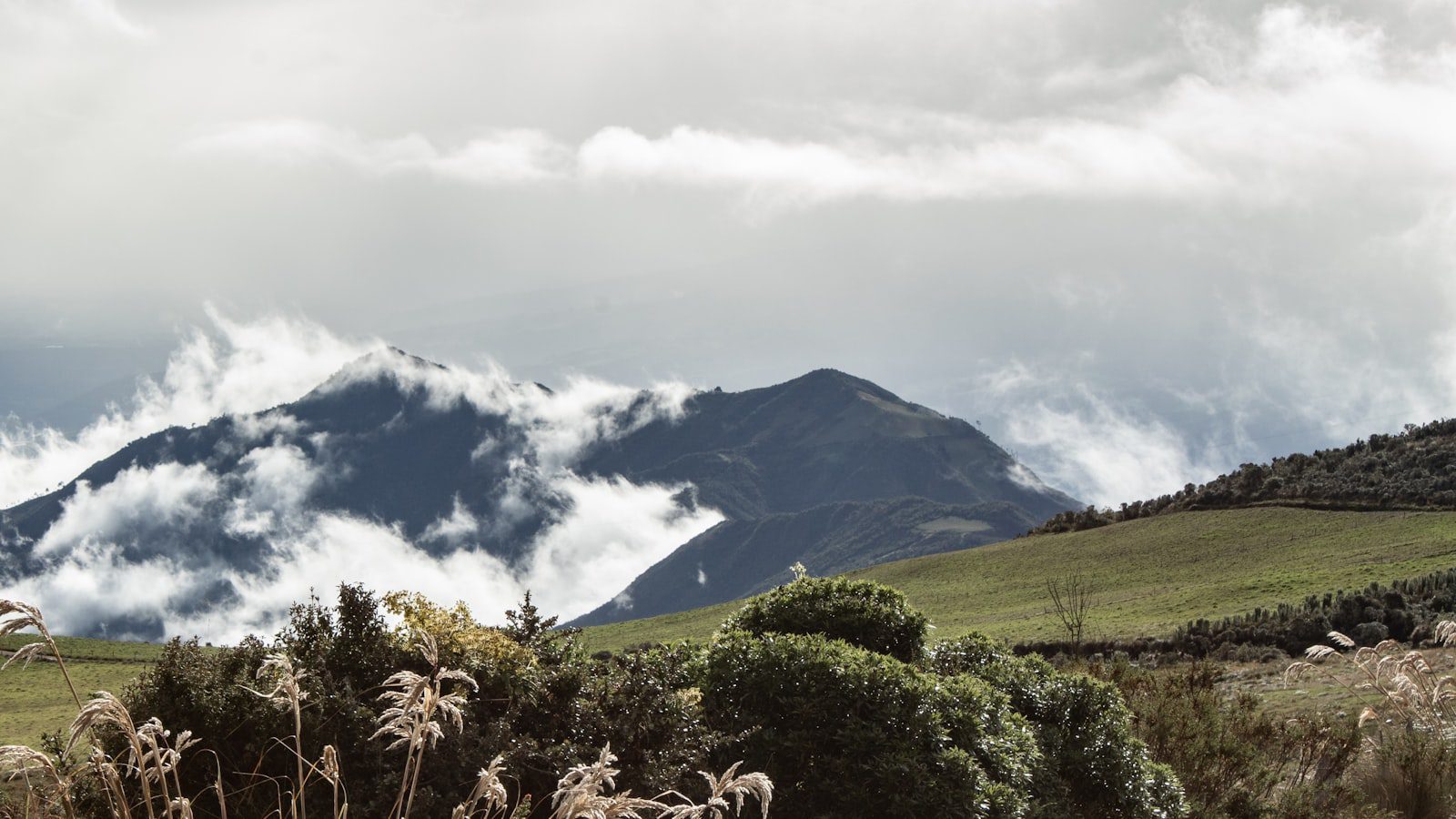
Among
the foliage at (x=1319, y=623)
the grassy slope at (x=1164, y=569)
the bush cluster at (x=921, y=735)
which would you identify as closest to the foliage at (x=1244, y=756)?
the bush cluster at (x=921, y=735)

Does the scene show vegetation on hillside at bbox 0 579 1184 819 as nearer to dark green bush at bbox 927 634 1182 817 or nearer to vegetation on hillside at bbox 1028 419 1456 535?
dark green bush at bbox 927 634 1182 817

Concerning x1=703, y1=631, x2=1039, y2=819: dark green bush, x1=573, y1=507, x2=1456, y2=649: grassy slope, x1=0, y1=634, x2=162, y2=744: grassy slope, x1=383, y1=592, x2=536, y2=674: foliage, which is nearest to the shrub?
x1=703, y1=631, x2=1039, y2=819: dark green bush

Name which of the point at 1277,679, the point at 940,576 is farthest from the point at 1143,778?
the point at 940,576

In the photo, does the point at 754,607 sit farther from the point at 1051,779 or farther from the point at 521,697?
the point at 521,697

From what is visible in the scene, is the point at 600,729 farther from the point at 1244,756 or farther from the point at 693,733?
the point at 1244,756

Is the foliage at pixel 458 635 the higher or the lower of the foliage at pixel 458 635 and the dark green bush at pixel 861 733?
the higher

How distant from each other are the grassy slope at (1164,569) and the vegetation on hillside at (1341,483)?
2584mm

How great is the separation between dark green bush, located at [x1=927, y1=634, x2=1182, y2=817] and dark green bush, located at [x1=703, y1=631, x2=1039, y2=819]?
3.10ft

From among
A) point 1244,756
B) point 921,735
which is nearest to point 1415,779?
point 1244,756

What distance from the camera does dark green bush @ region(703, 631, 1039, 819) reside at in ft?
33.2

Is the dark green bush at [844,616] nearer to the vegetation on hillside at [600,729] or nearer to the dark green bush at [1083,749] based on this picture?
the dark green bush at [1083,749]

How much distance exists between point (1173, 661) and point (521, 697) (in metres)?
31.4

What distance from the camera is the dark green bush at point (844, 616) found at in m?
13.8

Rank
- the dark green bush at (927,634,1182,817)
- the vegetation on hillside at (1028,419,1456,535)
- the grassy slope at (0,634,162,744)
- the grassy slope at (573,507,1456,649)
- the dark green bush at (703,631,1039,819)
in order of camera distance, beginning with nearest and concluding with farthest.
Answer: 1. the dark green bush at (703,631,1039,819)
2. the dark green bush at (927,634,1182,817)
3. the grassy slope at (0,634,162,744)
4. the grassy slope at (573,507,1456,649)
5. the vegetation on hillside at (1028,419,1456,535)
